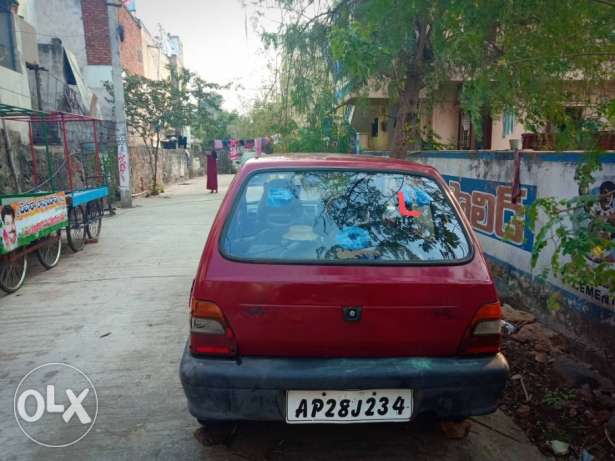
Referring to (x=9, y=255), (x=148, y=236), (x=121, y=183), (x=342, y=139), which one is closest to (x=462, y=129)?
(x=342, y=139)

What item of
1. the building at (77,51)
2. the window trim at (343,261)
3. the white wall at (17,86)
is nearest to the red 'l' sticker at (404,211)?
the window trim at (343,261)

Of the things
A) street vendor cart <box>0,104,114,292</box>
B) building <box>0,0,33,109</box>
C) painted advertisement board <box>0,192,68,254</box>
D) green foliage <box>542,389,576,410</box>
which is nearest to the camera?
green foliage <box>542,389,576,410</box>

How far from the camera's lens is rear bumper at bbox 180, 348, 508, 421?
82.7 inches

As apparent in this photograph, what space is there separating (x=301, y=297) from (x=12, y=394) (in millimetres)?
2433

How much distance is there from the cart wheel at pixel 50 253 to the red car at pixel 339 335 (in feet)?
17.4

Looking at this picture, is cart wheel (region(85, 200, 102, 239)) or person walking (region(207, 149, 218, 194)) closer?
cart wheel (region(85, 200, 102, 239))

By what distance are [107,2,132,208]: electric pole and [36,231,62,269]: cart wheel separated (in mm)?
8424

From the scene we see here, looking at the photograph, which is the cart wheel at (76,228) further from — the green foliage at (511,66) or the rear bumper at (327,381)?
the rear bumper at (327,381)

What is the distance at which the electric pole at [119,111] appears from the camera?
47.9 ft

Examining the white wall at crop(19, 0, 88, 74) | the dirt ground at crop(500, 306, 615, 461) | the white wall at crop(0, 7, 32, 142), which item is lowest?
the dirt ground at crop(500, 306, 615, 461)

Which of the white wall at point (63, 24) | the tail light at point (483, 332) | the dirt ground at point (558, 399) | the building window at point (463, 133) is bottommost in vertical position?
the dirt ground at point (558, 399)

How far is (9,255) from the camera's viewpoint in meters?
5.47

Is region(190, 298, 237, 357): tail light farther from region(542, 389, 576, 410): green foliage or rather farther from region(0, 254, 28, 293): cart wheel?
region(0, 254, 28, 293): cart wheel

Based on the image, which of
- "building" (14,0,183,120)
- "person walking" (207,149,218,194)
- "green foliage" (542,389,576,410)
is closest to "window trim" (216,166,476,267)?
"green foliage" (542,389,576,410)
